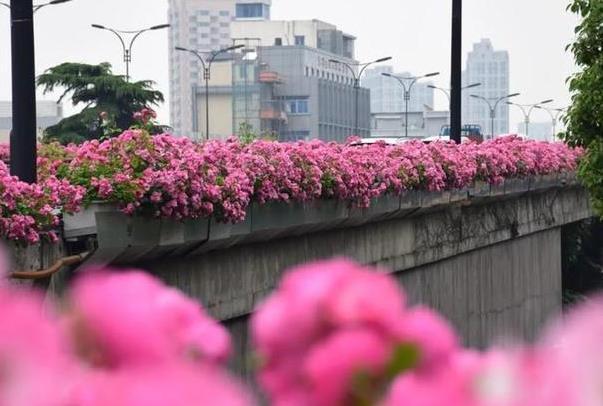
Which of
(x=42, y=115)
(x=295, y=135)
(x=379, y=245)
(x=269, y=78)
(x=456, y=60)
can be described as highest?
(x=269, y=78)

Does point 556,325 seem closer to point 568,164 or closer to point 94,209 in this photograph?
point 94,209

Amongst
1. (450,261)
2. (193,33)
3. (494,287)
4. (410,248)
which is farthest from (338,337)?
(193,33)

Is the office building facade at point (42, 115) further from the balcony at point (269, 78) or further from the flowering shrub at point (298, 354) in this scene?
the flowering shrub at point (298, 354)

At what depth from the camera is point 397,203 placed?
44.9ft

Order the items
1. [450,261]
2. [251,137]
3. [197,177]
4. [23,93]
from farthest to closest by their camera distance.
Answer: [450,261], [251,137], [197,177], [23,93]

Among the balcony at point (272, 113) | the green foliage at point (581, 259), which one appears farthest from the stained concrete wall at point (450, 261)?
the balcony at point (272, 113)

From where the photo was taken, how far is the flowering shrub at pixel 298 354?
0.96 m

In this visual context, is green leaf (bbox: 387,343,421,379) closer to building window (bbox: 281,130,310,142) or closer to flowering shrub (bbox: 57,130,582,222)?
flowering shrub (bbox: 57,130,582,222)

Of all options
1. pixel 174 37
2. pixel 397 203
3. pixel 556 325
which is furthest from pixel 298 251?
pixel 174 37

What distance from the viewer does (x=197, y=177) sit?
8.48 meters

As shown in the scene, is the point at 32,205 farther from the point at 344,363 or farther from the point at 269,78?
the point at 269,78

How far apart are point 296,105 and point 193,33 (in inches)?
3159

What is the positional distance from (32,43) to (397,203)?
6662 mm

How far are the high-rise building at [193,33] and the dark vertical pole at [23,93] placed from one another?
163102 mm
